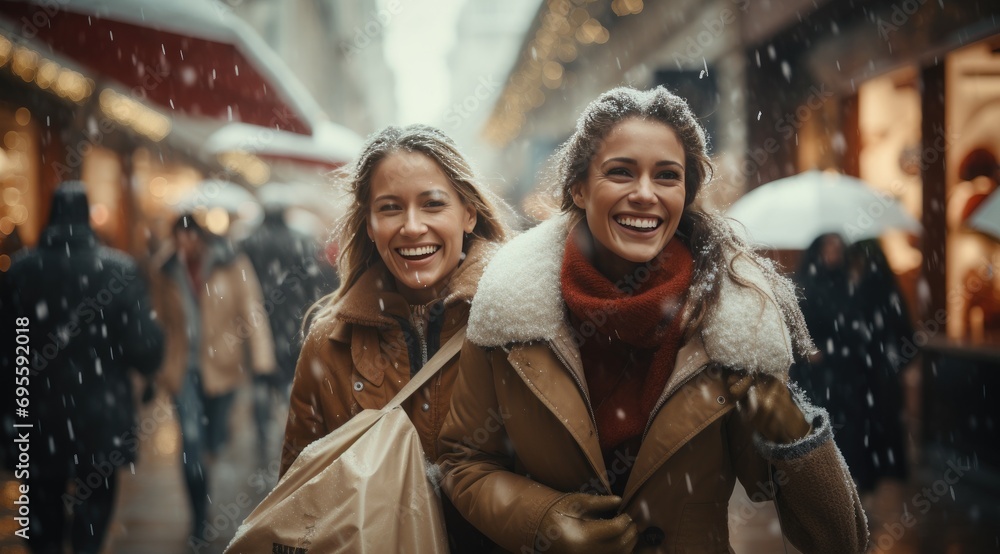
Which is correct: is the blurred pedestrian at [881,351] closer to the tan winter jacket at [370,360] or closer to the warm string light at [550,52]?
the tan winter jacket at [370,360]

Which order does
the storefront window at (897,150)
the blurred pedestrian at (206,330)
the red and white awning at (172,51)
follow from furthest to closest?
the storefront window at (897,150) → the blurred pedestrian at (206,330) → the red and white awning at (172,51)

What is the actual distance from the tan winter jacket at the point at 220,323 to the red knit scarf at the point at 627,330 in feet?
16.5

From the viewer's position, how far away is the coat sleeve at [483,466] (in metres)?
2.19

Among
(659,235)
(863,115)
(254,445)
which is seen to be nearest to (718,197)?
(863,115)

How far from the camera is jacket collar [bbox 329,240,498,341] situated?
8.91 feet

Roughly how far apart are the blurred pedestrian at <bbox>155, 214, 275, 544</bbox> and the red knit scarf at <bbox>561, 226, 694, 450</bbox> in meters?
4.44

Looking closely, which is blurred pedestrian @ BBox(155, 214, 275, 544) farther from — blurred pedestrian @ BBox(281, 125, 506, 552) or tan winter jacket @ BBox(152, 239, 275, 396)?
blurred pedestrian @ BBox(281, 125, 506, 552)

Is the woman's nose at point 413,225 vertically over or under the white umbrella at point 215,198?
under

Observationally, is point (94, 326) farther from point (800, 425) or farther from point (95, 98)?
point (95, 98)

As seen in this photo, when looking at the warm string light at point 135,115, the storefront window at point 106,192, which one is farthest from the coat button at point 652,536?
the warm string light at point 135,115

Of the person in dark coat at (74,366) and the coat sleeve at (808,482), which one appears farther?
the person in dark coat at (74,366)

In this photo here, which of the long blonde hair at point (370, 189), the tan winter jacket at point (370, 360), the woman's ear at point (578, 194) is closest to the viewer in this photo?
the woman's ear at point (578, 194)

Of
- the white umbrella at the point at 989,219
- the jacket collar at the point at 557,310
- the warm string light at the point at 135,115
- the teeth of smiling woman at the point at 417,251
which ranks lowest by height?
the jacket collar at the point at 557,310

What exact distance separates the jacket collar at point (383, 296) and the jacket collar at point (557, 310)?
26 centimetres
